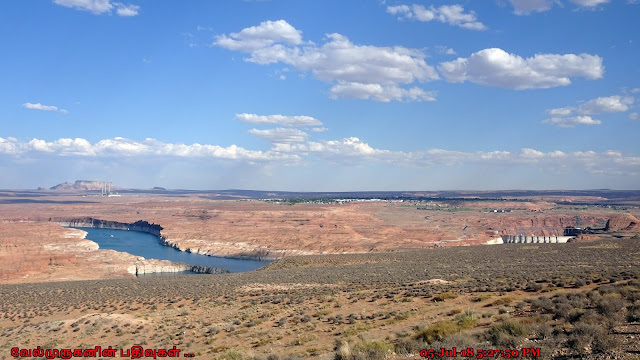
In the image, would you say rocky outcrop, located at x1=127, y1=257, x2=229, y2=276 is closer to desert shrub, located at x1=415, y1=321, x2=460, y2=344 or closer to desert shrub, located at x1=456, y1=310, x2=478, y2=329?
desert shrub, located at x1=456, y1=310, x2=478, y2=329


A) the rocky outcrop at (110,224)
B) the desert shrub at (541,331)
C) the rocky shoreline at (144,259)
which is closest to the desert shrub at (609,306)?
the desert shrub at (541,331)

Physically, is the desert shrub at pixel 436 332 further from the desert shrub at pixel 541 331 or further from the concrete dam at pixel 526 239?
the concrete dam at pixel 526 239

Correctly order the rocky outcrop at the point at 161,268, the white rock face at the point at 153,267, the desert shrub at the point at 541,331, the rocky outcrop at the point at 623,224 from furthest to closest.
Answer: the rocky outcrop at the point at 623,224, the rocky outcrop at the point at 161,268, the white rock face at the point at 153,267, the desert shrub at the point at 541,331

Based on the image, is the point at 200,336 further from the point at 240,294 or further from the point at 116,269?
the point at 116,269

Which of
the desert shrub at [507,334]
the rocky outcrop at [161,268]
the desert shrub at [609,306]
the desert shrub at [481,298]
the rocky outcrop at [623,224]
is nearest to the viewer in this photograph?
the desert shrub at [507,334]

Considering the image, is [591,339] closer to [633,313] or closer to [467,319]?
[633,313]

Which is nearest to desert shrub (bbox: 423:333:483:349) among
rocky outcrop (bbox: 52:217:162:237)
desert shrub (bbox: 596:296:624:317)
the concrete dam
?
desert shrub (bbox: 596:296:624:317)

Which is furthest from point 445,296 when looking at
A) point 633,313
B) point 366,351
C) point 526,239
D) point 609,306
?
point 526,239
